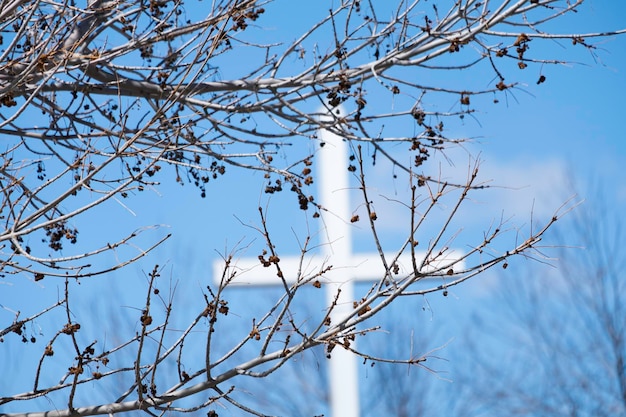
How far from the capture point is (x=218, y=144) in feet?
15.9

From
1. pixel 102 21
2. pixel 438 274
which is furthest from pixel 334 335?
pixel 102 21

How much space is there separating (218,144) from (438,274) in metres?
1.77

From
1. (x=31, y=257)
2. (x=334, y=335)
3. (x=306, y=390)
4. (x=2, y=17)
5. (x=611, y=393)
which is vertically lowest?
(x=334, y=335)

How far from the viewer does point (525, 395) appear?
1309cm

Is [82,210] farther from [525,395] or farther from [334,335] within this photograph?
[525,395]

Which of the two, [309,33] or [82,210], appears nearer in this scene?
[82,210]

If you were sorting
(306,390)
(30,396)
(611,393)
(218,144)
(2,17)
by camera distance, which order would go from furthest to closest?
(306,390) < (611,393) < (218,144) < (30,396) < (2,17)

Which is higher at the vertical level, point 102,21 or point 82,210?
point 102,21

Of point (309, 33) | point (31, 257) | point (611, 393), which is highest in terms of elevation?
point (611, 393)

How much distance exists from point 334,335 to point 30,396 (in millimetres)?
1397

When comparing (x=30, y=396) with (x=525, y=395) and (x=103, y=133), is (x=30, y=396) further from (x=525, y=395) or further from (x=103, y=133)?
(x=525, y=395)

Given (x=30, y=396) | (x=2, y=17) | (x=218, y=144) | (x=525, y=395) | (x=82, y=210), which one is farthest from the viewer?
(x=525, y=395)

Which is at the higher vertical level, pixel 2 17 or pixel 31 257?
pixel 2 17

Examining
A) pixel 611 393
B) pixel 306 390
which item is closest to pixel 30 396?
pixel 611 393
